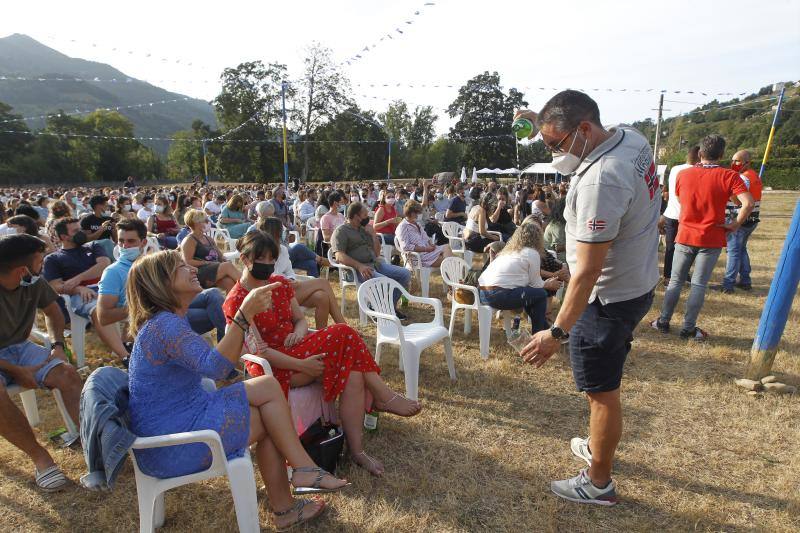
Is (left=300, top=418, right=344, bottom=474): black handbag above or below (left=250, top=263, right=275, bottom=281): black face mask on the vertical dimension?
below

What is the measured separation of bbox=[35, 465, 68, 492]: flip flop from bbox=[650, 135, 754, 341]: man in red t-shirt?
4.84 metres

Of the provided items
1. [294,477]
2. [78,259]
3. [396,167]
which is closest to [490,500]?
[294,477]

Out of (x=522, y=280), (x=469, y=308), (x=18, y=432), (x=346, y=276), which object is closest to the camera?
(x=18, y=432)

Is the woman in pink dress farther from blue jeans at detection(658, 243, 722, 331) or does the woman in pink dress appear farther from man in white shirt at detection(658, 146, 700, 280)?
man in white shirt at detection(658, 146, 700, 280)

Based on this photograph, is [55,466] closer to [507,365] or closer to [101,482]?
[101,482]

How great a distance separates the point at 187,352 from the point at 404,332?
192 cm

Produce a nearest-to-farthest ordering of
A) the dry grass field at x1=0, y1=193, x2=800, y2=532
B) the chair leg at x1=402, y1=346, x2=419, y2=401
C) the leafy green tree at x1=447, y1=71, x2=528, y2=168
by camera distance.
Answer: the dry grass field at x1=0, y1=193, x2=800, y2=532 → the chair leg at x1=402, y1=346, x2=419, y2=401 → the leafy green tree at x1=447, y1=71, x2=528, y2=168

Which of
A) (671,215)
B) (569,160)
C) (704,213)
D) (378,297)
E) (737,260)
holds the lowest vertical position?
(378,297)

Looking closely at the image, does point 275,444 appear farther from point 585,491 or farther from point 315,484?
point 585,491

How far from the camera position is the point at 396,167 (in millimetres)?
58344

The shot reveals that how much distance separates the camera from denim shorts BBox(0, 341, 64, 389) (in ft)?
8.41

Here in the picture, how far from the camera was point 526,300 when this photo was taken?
390 cm

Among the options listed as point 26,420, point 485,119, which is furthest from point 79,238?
point 485,119

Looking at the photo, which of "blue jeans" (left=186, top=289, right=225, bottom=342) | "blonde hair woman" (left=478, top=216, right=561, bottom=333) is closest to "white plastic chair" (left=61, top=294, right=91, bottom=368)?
"blue jeans" (left=186, top=289, right=225, bottom=342)
